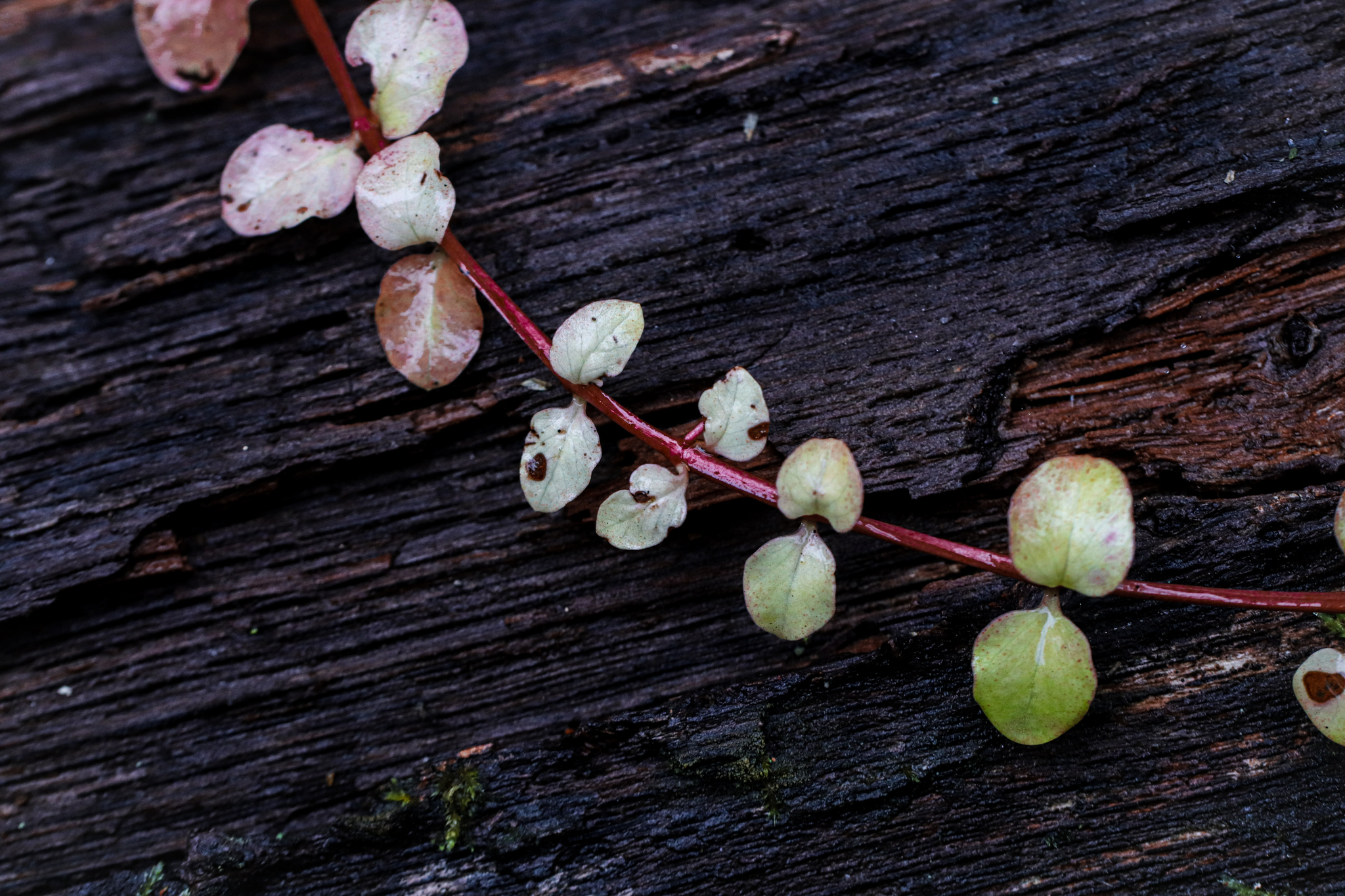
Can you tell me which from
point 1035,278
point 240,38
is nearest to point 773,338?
point 1035,278

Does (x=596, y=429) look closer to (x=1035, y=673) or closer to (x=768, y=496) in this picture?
(x=768, y=496)

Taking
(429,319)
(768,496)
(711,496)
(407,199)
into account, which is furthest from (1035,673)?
(407,199)

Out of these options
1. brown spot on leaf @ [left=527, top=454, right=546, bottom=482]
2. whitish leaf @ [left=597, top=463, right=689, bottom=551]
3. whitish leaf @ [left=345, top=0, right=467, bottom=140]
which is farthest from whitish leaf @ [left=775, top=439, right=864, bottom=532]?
whitish leaf @ [left=345, top=0, right=467, bottom=140]

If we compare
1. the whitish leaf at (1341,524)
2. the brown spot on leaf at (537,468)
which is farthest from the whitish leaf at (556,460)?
the whitish leaf at (1341,524)

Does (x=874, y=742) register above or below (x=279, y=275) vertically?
below

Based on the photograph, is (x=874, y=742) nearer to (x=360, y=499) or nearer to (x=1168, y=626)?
(x=1168, y=626)

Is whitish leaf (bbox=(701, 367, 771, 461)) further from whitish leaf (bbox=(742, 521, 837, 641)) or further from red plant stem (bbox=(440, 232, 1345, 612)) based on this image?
whitish leaf (bbox=(742, 521, 837, 641))
